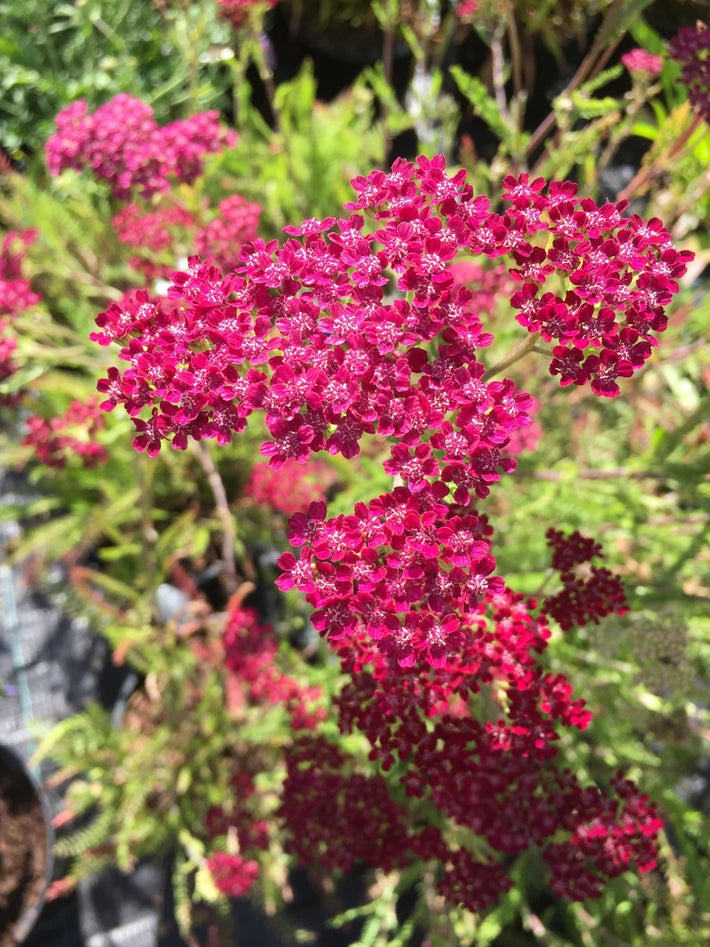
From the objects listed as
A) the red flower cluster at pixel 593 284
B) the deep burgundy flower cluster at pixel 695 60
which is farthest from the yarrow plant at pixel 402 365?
the deep burgundy flower cluster at pixel 695 60

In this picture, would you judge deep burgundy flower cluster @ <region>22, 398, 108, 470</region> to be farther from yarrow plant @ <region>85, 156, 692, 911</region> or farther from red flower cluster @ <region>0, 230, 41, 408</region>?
yarrow plant @ <region>85, 156, 692, 911</region>

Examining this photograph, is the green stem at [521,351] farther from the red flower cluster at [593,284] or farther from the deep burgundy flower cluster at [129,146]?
the deep burgundy flower cluster at [129,146]

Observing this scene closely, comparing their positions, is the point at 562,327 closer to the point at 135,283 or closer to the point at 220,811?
the point at 220,811

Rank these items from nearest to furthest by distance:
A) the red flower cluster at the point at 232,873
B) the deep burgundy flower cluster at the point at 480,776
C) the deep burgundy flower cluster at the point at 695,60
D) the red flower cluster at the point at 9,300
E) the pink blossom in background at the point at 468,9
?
the deep burgundy flower cluster at the point at 480,776, the deep burgundy flower cluster at the point at 695,60, the red flower cluster at the point at 9,300, the red flower cluster at the point at 232,873, the pink blossom in background at the point at 468,9

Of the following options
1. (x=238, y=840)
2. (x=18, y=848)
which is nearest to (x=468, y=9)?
(x=238, y=840)

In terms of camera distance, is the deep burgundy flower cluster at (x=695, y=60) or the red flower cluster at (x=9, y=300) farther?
the red flower cluster at (x=9, y=300)

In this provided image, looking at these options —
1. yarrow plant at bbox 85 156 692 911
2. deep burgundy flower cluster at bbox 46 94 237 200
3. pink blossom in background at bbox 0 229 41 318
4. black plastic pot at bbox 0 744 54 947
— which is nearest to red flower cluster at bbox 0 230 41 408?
pink blossom in background at bbox 0 229 41 318

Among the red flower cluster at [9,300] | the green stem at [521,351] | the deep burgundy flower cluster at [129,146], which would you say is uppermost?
the green stem at [521,351]

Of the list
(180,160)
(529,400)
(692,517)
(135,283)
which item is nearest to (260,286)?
(529,400)
